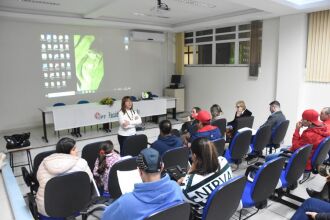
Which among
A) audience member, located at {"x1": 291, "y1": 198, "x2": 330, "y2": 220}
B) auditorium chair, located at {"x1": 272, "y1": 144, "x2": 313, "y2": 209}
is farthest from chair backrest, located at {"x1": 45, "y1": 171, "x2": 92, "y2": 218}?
auditorium chair, located at {"x1": 272, "y1": 144, "x2": 313, "y2": 209}

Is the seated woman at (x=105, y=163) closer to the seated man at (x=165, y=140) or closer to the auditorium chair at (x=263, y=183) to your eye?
the seated man at (x=165, y=140)

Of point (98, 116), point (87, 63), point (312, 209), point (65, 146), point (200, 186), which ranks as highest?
point (87, 63)

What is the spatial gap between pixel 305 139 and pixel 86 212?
2657 mm

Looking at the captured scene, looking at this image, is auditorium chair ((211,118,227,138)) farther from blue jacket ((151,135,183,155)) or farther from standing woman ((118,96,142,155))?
blue jacket ((151,135,183,155))

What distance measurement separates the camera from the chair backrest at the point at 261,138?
12.6 feet

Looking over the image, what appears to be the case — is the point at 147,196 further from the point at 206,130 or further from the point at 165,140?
the point at 206,130

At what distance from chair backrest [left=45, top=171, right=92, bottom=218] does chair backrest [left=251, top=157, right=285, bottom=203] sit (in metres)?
1.48

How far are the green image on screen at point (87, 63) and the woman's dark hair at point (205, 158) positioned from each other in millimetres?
6448

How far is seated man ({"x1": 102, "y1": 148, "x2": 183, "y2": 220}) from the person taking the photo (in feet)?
4.46

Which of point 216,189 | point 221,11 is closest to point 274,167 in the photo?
point 216,189

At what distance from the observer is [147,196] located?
1.38 m

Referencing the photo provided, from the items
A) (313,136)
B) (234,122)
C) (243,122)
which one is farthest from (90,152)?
(313,136)

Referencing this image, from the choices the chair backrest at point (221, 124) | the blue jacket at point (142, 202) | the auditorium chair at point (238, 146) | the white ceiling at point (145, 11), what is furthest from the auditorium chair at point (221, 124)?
the blue jacket at point (142, 202)

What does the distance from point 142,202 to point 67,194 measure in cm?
117
